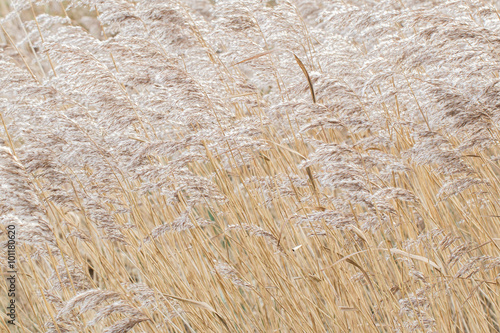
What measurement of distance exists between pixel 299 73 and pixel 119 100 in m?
1.07

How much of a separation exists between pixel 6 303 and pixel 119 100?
177cm

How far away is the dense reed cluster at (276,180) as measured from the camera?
168cm

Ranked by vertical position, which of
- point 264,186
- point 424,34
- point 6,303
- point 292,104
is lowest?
point 6,303

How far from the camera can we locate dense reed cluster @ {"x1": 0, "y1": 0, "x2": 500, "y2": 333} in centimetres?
168

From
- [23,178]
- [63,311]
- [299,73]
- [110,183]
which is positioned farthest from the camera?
[299,73]

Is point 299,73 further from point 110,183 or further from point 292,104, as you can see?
point 110,183

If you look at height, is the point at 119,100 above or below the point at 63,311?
above

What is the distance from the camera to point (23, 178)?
1.70 meters

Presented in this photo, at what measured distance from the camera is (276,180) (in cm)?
226

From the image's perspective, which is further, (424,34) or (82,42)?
(82,42)

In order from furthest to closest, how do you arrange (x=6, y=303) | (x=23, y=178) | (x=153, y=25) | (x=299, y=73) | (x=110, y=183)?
(x=6, y=303)
(x=299, y=73)
(x=153, y=25)
(x=110, y=183)
(x=23, y=178)

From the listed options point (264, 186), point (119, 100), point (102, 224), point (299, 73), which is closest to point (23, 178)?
point (102, 224)

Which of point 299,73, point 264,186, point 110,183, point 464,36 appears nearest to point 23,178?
point 110,183

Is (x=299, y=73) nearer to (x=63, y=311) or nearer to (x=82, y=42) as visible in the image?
(x=82, y=42)
